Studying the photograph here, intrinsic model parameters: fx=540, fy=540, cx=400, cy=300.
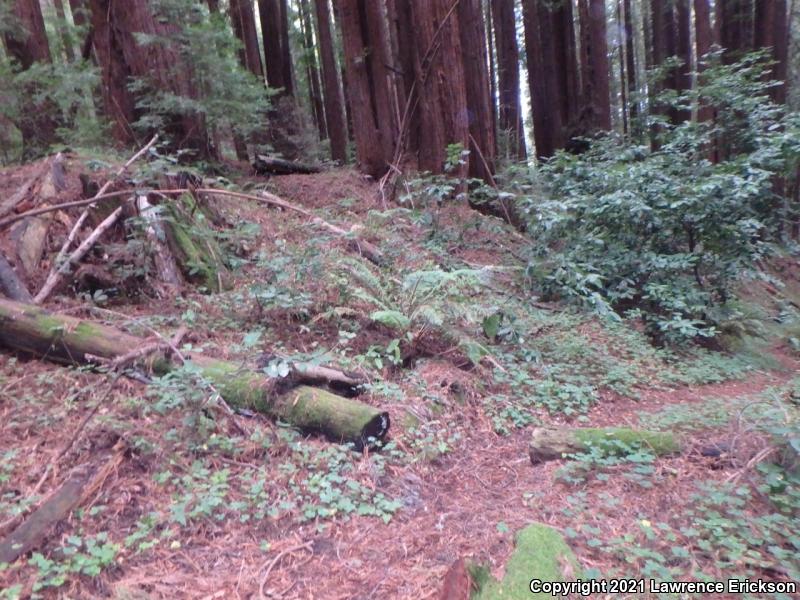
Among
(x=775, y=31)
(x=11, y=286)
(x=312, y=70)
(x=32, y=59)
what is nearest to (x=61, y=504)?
(x=11, y=286)

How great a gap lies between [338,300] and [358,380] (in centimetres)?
144

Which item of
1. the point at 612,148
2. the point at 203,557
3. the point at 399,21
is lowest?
the point at 203,557

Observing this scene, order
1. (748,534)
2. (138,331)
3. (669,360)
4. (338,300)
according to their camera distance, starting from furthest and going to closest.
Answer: (669,360) → (338,300) → (138,331) → (748,534)

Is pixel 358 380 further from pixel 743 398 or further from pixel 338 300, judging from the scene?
pixel 743 398

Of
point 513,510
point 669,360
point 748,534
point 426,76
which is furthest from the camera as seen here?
point 426,76

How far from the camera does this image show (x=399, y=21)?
496 inches

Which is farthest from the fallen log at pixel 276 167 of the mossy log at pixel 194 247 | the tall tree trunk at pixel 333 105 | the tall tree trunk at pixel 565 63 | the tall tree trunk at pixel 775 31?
the tall tree trunk at pixel 775 31

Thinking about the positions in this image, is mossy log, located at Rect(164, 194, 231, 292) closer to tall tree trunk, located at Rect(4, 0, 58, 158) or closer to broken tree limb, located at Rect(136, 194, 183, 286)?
broken tree limb, located at Rect(136, 194, 183, 286)

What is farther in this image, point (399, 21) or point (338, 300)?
point (399, 21)

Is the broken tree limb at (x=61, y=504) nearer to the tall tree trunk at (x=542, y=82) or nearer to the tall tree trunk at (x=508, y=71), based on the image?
the tall tree trunk at (x=508, y=71)

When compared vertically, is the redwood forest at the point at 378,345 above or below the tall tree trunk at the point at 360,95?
below

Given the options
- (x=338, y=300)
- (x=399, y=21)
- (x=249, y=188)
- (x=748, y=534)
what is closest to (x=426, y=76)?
(x=399, y=21)

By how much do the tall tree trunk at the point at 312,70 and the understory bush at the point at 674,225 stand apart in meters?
15.7

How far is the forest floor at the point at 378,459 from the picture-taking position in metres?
2.82
